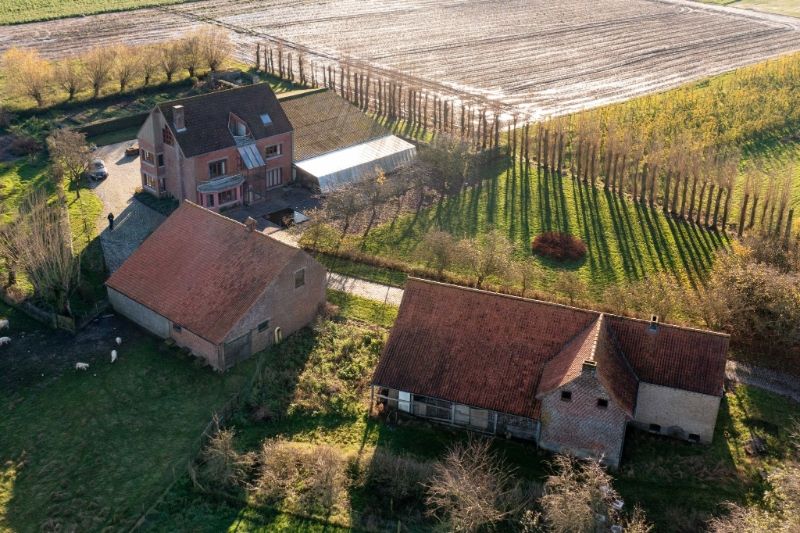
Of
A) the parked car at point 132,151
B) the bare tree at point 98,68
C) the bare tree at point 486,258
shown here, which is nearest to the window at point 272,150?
the parked car at point 132,151

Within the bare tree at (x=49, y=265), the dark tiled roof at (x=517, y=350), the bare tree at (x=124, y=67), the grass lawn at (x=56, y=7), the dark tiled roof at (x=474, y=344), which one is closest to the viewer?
the dark tiled roof at (x=517, y=350)

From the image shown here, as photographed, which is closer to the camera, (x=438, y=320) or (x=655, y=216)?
(x=438, y=320)

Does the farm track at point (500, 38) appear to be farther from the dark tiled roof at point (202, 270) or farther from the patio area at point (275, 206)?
the dark tiled roof at point (202, 270)

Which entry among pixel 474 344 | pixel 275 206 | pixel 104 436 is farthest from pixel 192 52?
pixel 474 344

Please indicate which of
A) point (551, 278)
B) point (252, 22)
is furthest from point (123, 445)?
point (252, 22)

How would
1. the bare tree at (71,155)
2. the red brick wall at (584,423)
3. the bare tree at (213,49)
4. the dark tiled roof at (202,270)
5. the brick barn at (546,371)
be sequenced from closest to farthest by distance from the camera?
the red brick wall at (584,423)
the brick barn at (546,371)
the dark tiled roof at (202,270)
the bare tree at (71,155)
the bare tree at (213,49)

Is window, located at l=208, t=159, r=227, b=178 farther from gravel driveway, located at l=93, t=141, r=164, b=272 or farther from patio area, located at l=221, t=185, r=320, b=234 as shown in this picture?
gravel driveway, located at l=93, t=141, r=164, b=272

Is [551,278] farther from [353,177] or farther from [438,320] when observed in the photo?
[353,177]
